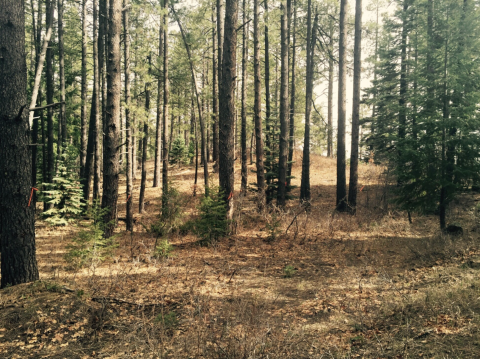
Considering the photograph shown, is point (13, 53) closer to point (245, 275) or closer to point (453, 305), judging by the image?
point (245, 275)

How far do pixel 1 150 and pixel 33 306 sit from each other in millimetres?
2750

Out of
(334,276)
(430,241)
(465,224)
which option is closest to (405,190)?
(430,241)

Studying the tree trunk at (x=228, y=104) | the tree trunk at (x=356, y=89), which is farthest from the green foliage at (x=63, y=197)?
the tree trunk at (x=356, y=89)

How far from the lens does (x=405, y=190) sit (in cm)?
967

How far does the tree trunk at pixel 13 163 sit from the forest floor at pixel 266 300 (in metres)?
0.57

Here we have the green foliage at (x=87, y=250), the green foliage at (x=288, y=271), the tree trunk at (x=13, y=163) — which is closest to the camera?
the tree trunk at (x=13, y=163)

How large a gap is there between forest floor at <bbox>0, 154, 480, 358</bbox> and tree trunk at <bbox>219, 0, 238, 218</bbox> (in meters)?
1.55

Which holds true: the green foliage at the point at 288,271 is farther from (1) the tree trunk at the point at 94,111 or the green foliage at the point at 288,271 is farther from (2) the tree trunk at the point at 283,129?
(1) the tree trunk at the point at 94,111

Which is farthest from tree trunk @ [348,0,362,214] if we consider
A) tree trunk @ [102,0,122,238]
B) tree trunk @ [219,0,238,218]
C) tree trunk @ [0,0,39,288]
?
tree trunk @ [0,0,39,288]

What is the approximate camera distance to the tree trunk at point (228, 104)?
30.3 ft

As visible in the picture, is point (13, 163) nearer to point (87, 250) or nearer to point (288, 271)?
point (87, 250)

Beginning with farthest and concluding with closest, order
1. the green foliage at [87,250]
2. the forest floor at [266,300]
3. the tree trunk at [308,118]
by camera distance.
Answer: the tree trunk at [308,118] < the green foliage at [87,250] < the forest floor at [266,300]

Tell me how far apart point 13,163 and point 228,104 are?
5.86 meters

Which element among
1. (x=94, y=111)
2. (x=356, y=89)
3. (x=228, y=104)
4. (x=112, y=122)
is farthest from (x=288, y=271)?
(x=94, y=111)
